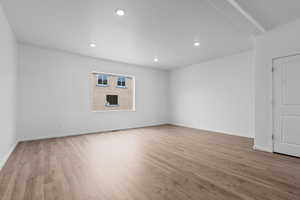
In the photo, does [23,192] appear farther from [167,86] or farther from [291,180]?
[167,86]

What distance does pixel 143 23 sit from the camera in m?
2.92

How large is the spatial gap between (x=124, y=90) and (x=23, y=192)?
4.71 meters

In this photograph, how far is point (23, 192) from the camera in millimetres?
1722

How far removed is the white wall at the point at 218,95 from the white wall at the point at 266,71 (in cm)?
129

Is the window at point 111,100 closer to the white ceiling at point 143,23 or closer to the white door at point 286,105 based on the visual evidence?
the white ceiling at point 143,23

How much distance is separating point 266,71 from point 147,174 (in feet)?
11.1

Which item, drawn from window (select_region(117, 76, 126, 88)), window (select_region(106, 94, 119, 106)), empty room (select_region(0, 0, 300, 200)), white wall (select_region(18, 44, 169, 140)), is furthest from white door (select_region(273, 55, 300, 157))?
window (select_region(106, 94, 119, 106))

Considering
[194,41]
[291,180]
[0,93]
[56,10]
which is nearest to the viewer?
[291,180]

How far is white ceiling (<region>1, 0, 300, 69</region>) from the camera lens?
Answer: 7.66 feet

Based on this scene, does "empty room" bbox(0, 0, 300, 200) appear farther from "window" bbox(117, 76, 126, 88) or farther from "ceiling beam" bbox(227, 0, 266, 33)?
"window" bbox(117, 76, 126, 88)

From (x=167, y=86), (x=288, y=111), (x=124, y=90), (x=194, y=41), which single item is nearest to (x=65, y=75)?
(x=124, y=90)

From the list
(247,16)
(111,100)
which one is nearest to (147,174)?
(247,16)

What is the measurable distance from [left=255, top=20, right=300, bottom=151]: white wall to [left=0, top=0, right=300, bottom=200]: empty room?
0.7 inches

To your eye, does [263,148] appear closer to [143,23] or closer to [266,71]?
[266,71]
